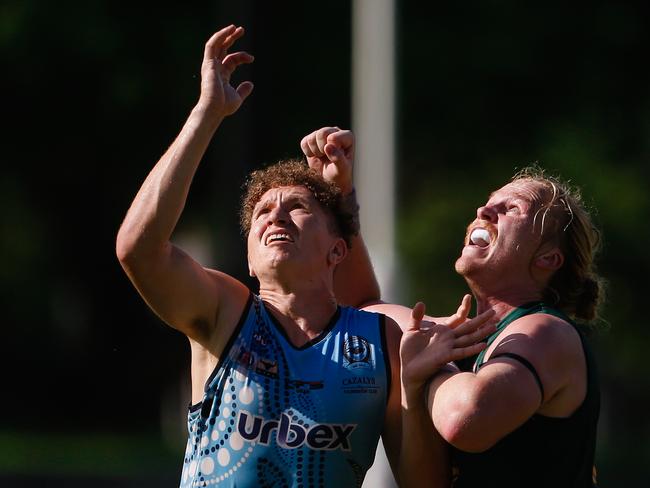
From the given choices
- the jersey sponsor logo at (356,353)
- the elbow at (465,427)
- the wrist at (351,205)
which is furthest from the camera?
the wrist at (351,205)

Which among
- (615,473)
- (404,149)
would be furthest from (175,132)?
(615,473)

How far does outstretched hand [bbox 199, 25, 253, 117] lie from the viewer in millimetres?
4160

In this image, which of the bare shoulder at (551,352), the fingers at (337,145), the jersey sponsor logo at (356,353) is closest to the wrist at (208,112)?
the fingers at (337,145)

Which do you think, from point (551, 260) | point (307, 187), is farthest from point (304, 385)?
point (551, 260)

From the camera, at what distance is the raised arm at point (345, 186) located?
4.78 metres

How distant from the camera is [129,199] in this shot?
18422mm

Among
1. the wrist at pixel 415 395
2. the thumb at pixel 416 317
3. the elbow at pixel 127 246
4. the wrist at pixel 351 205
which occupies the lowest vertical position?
the wrist at pixel 415 395

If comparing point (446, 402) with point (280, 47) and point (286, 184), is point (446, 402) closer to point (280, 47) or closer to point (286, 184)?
point (286, 184)

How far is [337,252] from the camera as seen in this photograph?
459cm

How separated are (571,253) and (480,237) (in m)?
0.32

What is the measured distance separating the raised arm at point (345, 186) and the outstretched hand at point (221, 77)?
0.53m

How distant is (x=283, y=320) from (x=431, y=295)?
42.9 ft

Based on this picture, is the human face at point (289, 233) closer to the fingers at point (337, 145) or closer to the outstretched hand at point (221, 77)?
the fingers at point (337, 145)

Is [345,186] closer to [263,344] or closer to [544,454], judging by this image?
[263,344]
